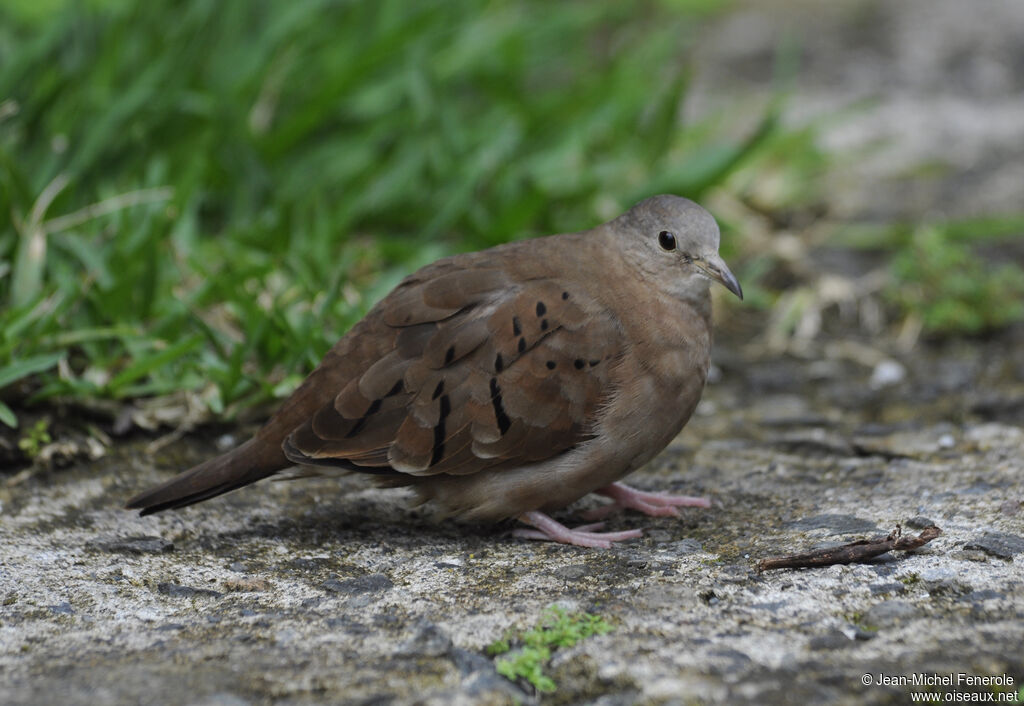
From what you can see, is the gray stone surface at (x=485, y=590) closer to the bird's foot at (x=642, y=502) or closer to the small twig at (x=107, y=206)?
the bird's foot at (x=642, y=502)

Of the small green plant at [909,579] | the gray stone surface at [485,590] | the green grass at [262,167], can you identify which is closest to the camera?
the gray stone surface at [485,590]

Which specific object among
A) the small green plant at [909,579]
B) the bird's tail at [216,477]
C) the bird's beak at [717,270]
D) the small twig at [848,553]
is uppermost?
the bird's beak at [717,270]

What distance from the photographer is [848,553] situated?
9.14ft

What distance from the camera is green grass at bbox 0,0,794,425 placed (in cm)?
395

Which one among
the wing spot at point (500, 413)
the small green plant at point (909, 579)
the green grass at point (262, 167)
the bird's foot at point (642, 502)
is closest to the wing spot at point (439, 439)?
the wing spot at point (500, 413)

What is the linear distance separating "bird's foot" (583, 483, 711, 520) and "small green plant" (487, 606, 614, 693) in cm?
86

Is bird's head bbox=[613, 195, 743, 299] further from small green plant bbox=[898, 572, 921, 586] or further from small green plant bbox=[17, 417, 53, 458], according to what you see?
small green plant bbox=[17, 417, 53, 458]

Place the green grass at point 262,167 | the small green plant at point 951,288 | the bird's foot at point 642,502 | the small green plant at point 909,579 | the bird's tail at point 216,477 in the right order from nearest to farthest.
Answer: the small green plant at point 909,579, the bird's tail at point 216,477, the bird's foot at point 642,502, the green grass at point 262,167, the small green plant at point 951,288

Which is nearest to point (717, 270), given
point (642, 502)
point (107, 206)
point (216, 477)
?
point (642, 502)

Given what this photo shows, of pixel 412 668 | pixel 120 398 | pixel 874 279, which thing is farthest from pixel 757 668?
pixel 874 279

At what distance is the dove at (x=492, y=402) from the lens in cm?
318

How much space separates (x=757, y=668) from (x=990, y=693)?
44 cm

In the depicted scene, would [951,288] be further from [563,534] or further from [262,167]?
[262,167]

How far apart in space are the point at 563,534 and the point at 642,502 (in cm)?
33
